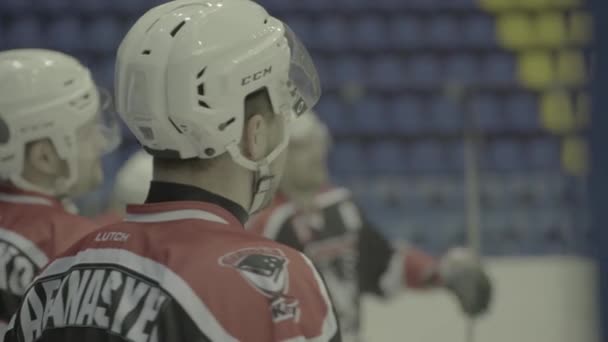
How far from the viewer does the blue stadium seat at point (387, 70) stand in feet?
30.1

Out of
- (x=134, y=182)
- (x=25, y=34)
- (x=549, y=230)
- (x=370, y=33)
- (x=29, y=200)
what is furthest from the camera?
(x=370, y=33)

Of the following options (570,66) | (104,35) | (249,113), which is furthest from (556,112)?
(249,113)

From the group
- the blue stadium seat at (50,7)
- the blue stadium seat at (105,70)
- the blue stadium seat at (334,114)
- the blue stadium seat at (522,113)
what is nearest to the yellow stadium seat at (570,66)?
the blue stadium seat at (522,113)

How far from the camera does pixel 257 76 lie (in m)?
1.67

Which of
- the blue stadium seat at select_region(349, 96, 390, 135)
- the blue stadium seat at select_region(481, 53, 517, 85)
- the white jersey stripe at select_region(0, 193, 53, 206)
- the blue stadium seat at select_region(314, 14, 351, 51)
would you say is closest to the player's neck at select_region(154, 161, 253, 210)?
the white jersey stripe at select_region(0, 193, 53, 206)

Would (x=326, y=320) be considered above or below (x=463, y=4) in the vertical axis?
above

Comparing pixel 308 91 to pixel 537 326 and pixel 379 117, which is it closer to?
pixel 537 326

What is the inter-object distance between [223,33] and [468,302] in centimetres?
186

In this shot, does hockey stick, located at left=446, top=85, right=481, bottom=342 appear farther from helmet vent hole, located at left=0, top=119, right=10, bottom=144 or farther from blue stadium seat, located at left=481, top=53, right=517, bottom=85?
helmet vent hole, located at left=0, top=119, right=10, bottom=144

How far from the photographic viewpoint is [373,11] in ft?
30.9

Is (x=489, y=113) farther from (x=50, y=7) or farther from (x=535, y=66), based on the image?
(x=50, y=7)

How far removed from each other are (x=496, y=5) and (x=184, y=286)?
8.36 metres

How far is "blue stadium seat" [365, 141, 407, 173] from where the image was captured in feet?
28.2

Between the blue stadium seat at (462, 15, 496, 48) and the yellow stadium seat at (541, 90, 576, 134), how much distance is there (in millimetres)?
646
